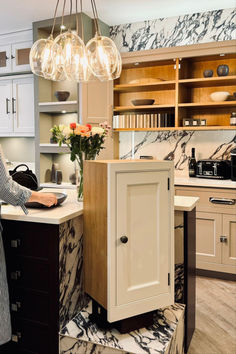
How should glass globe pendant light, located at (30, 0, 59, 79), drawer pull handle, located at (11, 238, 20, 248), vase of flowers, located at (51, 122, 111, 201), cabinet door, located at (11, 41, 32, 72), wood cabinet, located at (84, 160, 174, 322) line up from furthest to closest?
cabinet door, located at (11, 41, 32, 72)
glass globe pendant light, located at (30, 0, 59, 79)
vase of flowers, located at (51, 122, 111, 201)
drawer pull handle, located at (11, 238, 20, 248)
wood cabinet, located at (84, 160, 174, 322)

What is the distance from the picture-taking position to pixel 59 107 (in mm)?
4445

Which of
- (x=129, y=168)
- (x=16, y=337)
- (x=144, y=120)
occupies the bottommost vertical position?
(x=16, y=337)

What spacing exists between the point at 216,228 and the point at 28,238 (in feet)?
7.56

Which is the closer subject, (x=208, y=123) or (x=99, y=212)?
(x=99, y=212)

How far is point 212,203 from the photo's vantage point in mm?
3682

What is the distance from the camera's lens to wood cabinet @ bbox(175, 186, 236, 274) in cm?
362

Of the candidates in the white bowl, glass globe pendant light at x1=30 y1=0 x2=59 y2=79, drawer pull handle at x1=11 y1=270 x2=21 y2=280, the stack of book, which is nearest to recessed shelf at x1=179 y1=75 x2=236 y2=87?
the white bowl

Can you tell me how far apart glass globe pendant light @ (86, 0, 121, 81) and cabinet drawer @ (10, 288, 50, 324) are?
1632 millimetres

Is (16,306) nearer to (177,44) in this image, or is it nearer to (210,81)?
(210,81)

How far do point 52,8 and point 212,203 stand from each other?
2783mm

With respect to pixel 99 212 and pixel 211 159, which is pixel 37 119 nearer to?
pixel 211 159

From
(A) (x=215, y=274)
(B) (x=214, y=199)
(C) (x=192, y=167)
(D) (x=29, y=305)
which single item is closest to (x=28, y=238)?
(D) (x=29, y=305)

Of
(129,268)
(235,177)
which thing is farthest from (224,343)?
(235,177)

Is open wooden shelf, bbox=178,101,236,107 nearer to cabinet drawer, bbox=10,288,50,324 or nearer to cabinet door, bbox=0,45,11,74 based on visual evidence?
cabinet door, bbox=0,45,11,74
